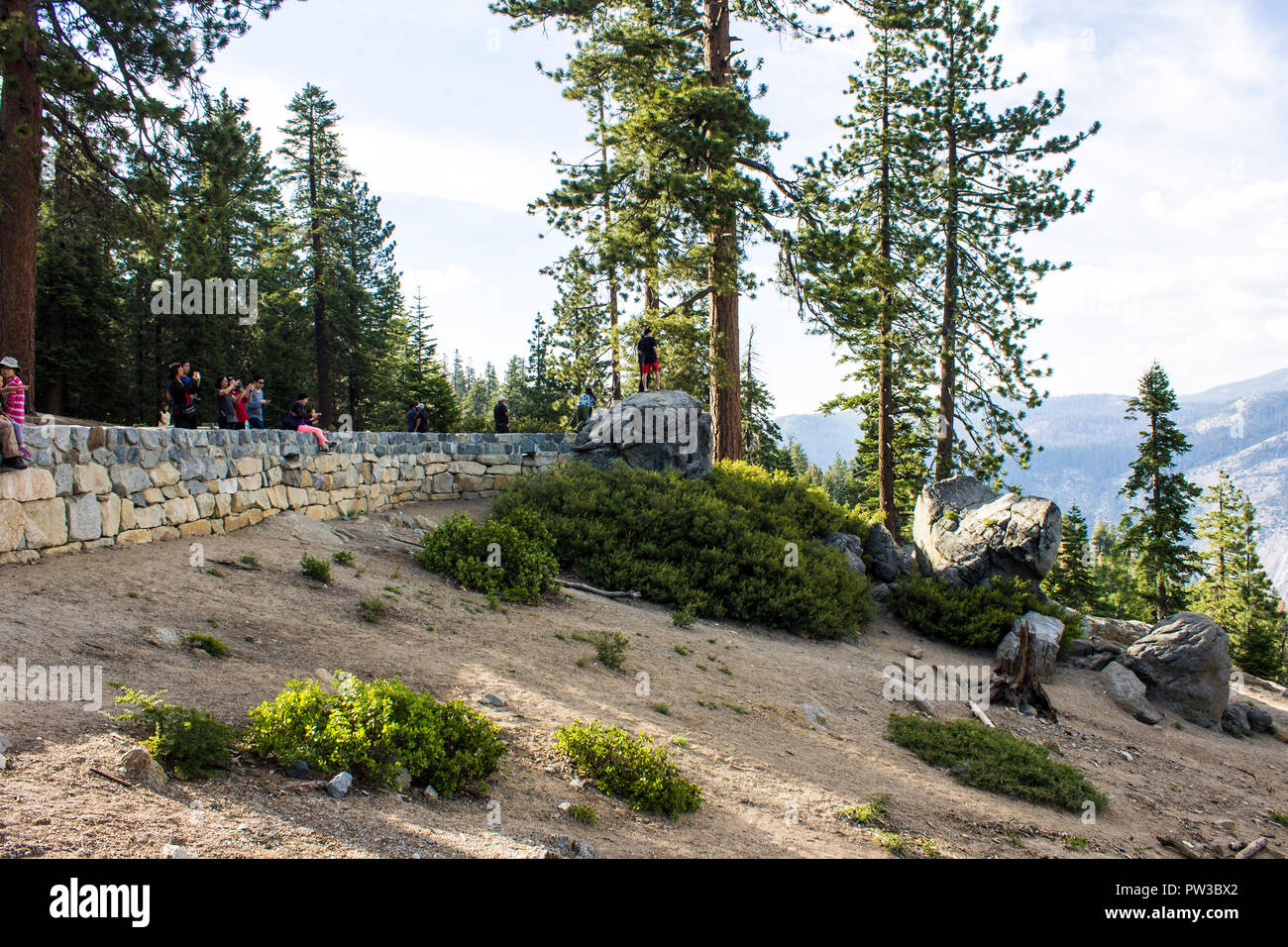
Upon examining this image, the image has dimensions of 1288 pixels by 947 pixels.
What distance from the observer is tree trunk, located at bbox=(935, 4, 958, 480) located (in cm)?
2305

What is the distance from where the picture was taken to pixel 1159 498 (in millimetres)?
30188

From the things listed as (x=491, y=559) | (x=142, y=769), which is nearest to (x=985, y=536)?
(x=491, y=559)

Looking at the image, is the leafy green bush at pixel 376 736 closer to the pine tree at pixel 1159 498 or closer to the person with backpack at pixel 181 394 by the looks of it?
the person with backpack at pixel 181 394

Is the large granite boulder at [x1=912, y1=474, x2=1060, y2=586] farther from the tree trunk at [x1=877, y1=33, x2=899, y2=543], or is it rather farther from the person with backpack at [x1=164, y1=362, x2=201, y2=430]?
the person with backpack at [x1=164, y1=362, x2=201, y2=430]

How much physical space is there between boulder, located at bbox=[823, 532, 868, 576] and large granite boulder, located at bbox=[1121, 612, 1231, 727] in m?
5.54

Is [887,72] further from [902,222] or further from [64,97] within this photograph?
[64,97]

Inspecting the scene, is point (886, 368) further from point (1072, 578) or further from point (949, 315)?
point (1072, 578)

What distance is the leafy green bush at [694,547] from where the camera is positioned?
44.8 ft

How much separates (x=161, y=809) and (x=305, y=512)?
30.4 ft

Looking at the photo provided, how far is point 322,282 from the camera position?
2978cm

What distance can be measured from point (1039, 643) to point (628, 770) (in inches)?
443

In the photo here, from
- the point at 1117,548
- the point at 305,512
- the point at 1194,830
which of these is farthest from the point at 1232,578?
the point at 305,512

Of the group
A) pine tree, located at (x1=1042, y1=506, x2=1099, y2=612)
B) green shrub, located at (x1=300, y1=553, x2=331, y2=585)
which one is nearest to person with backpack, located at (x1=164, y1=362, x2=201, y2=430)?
green shrub, located at (x1=300, y1=553, x2=331, y2=585)

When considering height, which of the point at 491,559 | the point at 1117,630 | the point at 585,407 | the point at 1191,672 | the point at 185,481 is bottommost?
the point at 1117,630
